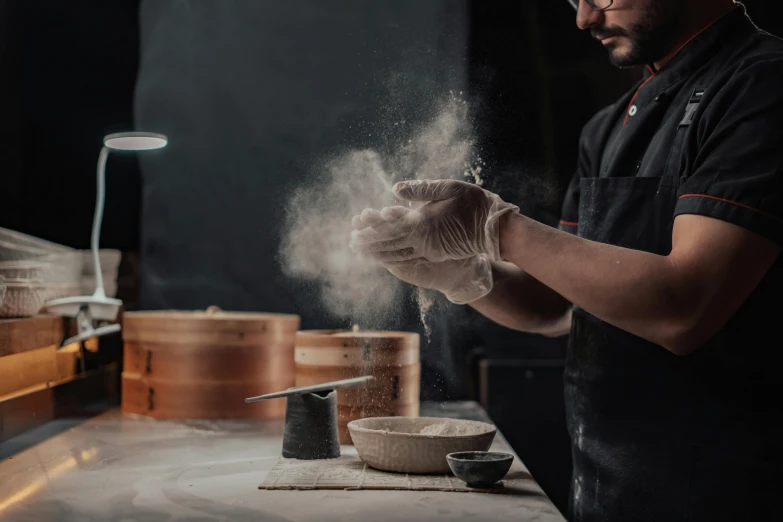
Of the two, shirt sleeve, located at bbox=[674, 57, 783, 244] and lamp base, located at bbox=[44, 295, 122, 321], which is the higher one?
shirt sleeve, located at bbox=[674, 57, 783, 244]

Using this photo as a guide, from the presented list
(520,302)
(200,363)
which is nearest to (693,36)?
Answer: (520,302)

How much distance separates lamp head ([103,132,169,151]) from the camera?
2635 mm

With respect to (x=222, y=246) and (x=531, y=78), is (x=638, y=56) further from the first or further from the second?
(x=222, y=246)

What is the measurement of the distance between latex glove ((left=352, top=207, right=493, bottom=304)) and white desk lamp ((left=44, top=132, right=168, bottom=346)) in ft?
3.73

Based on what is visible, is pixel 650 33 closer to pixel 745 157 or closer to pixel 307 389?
pixel 745 157

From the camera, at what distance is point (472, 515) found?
57.4 inches

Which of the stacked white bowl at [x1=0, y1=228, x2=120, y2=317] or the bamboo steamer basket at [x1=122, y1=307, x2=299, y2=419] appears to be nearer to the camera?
the stacked white bowl at [x1=0, y1=228, x2=120, y2=317]

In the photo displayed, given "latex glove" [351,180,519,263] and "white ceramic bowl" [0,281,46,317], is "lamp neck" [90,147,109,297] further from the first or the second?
"latex glove" [351,180,519,263]

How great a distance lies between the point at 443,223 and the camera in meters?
1.81

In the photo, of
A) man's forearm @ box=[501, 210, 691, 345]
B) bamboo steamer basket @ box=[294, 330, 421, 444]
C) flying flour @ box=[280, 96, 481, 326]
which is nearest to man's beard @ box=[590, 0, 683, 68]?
flying flour @ box=[280, 96, 481, 326]

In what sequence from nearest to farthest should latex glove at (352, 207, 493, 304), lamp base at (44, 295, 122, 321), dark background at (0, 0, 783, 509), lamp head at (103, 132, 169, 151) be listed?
latex glove at (352, 207, 493, 304), lamp base at (44, 295, 122, 321), lamp head at (103, 132, 169, 151), dark background at (0, 0, 783, 509)

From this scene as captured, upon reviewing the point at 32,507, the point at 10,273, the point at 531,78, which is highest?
the point at 531,78

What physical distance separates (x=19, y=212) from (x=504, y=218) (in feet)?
5.87

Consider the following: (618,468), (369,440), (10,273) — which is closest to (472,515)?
(369,440)
